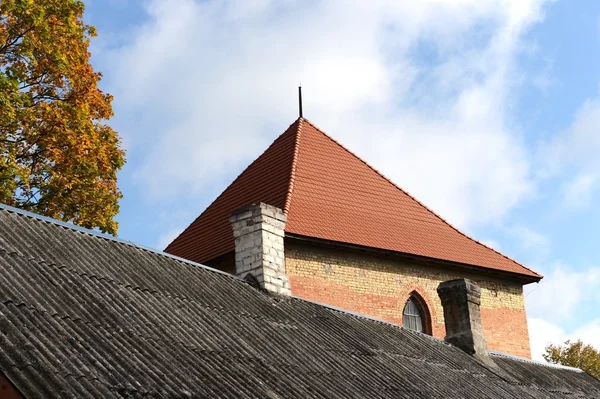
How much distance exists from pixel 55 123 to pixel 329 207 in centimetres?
650

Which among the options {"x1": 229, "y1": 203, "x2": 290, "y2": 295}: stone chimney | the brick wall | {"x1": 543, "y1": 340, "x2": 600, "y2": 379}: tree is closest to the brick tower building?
the brick wall

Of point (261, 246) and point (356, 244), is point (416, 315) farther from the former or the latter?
point (261, 246)

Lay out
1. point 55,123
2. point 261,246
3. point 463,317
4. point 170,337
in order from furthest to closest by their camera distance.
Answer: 1. point 55,123
2. point 463,317
3. point 261,246
4. point 170,337

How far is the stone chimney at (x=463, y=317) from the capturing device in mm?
15711

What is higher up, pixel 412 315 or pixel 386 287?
pixel 386 287

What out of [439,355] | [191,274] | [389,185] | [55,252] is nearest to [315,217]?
[389,185]

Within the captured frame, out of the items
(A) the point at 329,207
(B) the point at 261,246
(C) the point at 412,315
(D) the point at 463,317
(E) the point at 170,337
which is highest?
(A) the point at 329,207

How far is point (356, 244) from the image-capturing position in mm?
21203

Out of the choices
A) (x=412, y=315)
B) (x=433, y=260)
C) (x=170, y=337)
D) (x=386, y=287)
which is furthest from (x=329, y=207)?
(x=170, y=337)

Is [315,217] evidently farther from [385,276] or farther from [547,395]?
[547,395]

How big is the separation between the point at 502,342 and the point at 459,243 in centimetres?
270

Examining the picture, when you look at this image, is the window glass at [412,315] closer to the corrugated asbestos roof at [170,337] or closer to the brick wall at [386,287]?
the brick wall at [386,287]

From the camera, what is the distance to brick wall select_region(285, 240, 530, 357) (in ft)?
67.3

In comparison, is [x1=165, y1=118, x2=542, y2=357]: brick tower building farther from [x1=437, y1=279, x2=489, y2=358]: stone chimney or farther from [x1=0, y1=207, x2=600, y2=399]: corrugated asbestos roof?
[x1=0, y1=207, x2=600, y2=399]: corrugated asbestos roof
